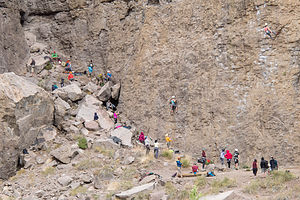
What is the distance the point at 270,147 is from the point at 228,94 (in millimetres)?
3570

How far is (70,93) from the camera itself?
82.1 feet

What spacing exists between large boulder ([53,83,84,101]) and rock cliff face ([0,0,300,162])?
2932 millimetres

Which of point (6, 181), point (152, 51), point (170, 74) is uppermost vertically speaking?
point (152, 51)

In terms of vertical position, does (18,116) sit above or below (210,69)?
below

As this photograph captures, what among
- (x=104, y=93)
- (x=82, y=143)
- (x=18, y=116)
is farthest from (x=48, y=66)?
(x=82, y=143)

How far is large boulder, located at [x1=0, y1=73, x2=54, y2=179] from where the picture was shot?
64.4ft

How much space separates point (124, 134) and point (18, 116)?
615cm

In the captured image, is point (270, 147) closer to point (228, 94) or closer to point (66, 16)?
point (228, 94)

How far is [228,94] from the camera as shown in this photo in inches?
794

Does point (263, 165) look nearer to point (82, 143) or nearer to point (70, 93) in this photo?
point (82, 143)

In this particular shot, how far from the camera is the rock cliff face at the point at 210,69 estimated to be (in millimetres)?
Answer: 18828

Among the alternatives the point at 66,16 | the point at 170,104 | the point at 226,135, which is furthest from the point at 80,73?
the point at 226,135

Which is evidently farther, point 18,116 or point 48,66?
point 48,66

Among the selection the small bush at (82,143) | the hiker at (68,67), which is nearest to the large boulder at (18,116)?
the small bush at (82,143)
